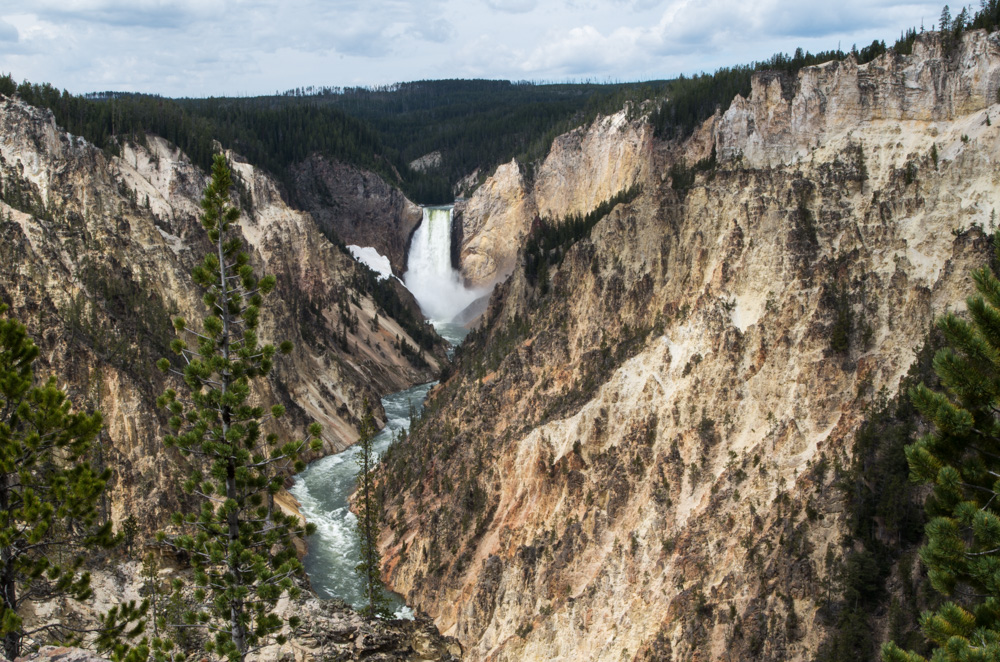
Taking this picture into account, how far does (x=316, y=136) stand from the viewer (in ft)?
391

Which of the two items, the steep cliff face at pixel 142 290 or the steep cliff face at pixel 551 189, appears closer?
the steep cliff face at pixel 142 290

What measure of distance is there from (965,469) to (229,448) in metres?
11.2

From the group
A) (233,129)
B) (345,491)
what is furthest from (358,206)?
(345,491)

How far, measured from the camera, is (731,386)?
1249 inches

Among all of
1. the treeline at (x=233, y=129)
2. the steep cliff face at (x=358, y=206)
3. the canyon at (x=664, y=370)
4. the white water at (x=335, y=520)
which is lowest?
the white water at (x=335, y=520)

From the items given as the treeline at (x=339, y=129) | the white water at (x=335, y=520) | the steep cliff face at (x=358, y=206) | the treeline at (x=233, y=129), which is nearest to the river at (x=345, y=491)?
the white water at (x=335, y=520)

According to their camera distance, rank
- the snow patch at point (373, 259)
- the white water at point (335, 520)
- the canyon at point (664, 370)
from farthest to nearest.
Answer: the snow patch at point (373, 259) → the white water at point (335, 520) → the canyon at point (664, 370)

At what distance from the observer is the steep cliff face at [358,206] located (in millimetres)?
114188

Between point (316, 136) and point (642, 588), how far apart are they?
100825 millimetres

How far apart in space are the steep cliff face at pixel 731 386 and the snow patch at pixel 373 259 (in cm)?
6741

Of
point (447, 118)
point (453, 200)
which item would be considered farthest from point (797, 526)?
point (447, 118)

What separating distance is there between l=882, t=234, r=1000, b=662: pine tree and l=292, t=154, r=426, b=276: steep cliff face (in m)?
103

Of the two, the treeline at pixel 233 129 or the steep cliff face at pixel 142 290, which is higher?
the treeline at pixel 233 129

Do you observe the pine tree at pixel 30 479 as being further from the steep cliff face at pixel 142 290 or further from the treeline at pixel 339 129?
the treeline at pixel 339 129
